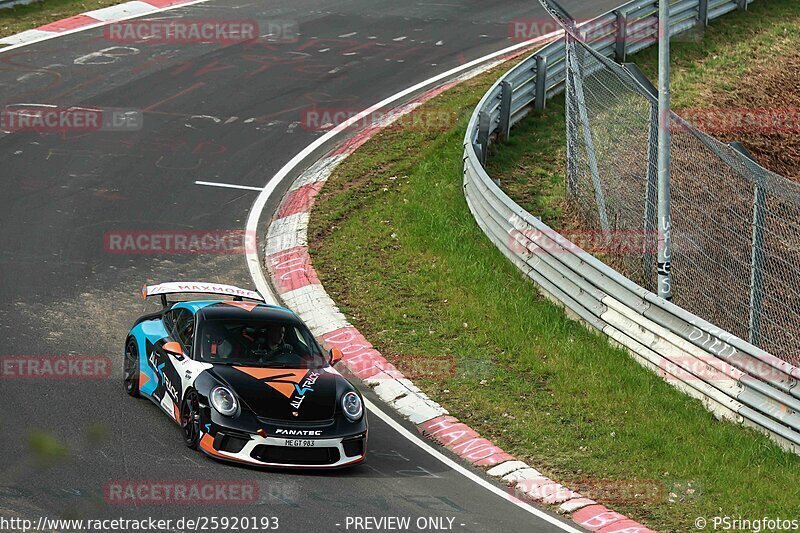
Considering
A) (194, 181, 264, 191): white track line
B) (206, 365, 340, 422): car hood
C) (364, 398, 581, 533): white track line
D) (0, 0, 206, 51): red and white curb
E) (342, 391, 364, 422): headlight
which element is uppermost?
(0, 0, 206, 51): red and white curb

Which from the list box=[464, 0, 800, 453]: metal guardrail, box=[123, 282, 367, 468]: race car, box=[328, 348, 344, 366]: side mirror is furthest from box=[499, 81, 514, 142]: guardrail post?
box=[328, 348, 344, 366]: side mirror

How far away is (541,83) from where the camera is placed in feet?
69.0

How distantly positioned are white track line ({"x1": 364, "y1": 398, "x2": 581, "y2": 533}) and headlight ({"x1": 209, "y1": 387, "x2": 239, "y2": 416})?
212cm

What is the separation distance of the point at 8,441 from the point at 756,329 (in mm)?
7449

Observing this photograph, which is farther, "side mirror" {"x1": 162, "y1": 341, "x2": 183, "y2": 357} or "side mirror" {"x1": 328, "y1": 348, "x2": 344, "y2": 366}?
"side mirror" {"x1": 328, "y1": 348, "x2": 344, "y2": 366}

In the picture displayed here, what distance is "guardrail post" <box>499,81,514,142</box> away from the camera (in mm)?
19656

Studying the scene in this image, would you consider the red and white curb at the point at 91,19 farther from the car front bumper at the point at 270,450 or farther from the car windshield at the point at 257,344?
the car front bumper at the point at 270,450

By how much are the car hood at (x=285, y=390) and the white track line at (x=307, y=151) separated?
389cm

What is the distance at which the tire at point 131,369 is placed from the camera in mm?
11867

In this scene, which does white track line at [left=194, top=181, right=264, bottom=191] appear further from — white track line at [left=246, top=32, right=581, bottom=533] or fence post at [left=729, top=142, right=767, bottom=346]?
fence post at [left=729, top=142, right=767, bottom=346]

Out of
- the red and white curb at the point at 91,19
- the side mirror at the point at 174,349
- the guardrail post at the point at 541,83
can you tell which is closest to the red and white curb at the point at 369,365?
the side mirror at the point at 174,349

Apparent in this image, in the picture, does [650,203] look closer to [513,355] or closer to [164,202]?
[513,355]

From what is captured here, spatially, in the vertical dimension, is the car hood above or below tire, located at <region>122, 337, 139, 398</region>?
above

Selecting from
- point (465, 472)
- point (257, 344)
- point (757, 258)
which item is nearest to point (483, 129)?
point (757, 258)
